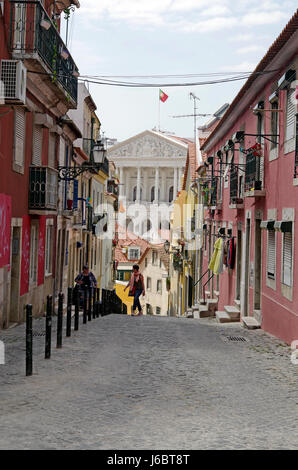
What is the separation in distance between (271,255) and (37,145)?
6601mm

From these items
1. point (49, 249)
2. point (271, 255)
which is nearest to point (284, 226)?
point (271, 255)

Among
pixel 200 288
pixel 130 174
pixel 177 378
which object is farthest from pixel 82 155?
pixel 130 174

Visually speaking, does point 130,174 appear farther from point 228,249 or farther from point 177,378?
point 177,378

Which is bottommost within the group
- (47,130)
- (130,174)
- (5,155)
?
(5,155)

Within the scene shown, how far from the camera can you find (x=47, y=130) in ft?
60.6

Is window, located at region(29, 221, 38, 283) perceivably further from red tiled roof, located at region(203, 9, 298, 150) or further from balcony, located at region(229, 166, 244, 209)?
red tiled roof, located at region(203, 9, 298, 150)

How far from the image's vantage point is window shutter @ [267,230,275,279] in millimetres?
15023

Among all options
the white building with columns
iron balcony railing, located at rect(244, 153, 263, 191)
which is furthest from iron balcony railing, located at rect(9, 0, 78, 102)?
the white building with columns

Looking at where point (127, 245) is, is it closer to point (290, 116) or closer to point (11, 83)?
point (290, 116)

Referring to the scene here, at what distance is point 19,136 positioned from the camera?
14.8 meters

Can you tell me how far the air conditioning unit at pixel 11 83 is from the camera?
39.1ft

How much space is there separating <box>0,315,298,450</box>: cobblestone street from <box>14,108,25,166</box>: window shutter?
4.19 m

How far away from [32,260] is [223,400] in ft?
34.2
